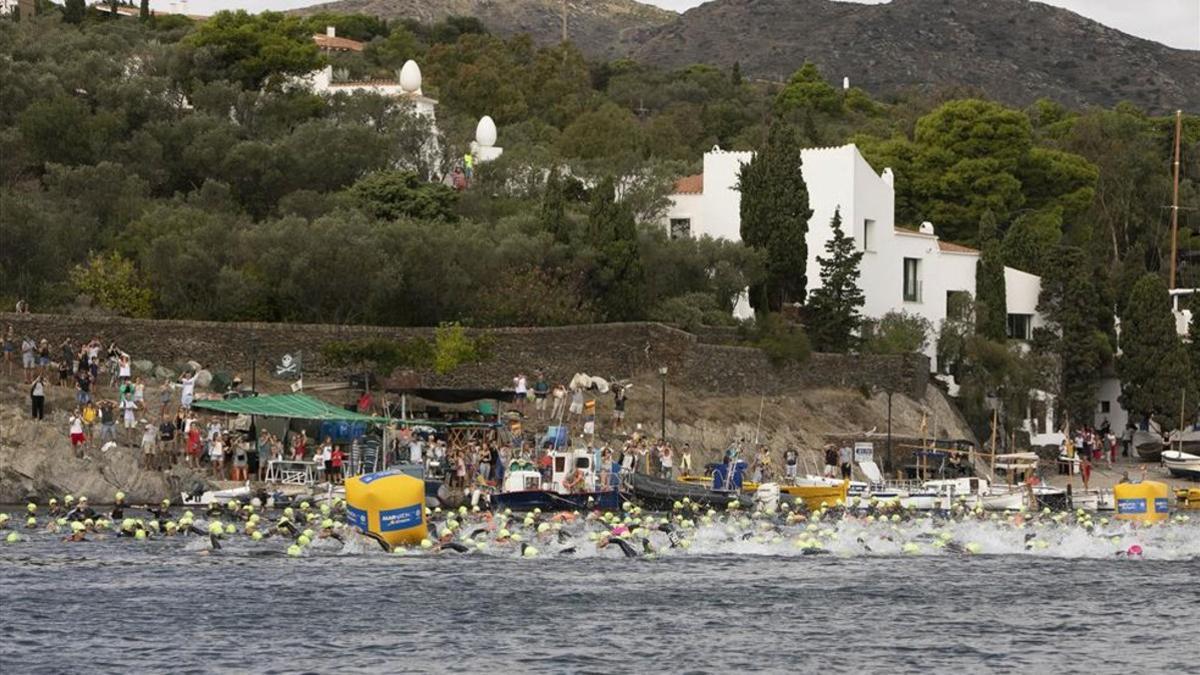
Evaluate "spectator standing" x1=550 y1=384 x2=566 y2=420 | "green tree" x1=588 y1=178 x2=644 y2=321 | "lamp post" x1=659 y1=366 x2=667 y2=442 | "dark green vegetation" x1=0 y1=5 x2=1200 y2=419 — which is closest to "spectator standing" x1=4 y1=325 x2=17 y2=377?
"dark green vegetation" x1=0 y1=5 x2=1200 y2=419

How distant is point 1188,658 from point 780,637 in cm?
689

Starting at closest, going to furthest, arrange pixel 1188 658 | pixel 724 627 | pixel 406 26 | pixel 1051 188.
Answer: pixel 1188 658
pixel 724 627
pixel 1051 188
pixel 406 26

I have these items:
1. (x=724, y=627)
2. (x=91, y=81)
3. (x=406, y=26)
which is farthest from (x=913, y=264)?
(x=406, y=26)

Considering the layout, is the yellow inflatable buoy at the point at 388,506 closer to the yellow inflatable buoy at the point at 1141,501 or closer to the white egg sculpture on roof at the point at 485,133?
the yellow inflatable buoy at the point at 1141,501

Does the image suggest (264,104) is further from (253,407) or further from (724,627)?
(724,627)

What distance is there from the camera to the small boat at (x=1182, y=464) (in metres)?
87.4

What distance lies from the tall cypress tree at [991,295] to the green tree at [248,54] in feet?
106

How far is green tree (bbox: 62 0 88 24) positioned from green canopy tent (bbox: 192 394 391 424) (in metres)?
64.8

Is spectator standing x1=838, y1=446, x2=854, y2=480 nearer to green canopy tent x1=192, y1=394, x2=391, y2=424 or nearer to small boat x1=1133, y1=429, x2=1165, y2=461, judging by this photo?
green canopy tent x1=192, y1=394, x2=391, y2=424

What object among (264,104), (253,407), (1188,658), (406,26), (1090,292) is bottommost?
(1188,658)

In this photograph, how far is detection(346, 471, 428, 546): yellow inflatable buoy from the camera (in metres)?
49.7

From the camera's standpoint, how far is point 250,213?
8744 centimetres

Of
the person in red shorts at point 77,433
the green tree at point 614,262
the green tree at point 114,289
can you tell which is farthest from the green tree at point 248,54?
the person in red shorts at point 77,433

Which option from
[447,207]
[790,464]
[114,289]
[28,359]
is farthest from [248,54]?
[790,464]
